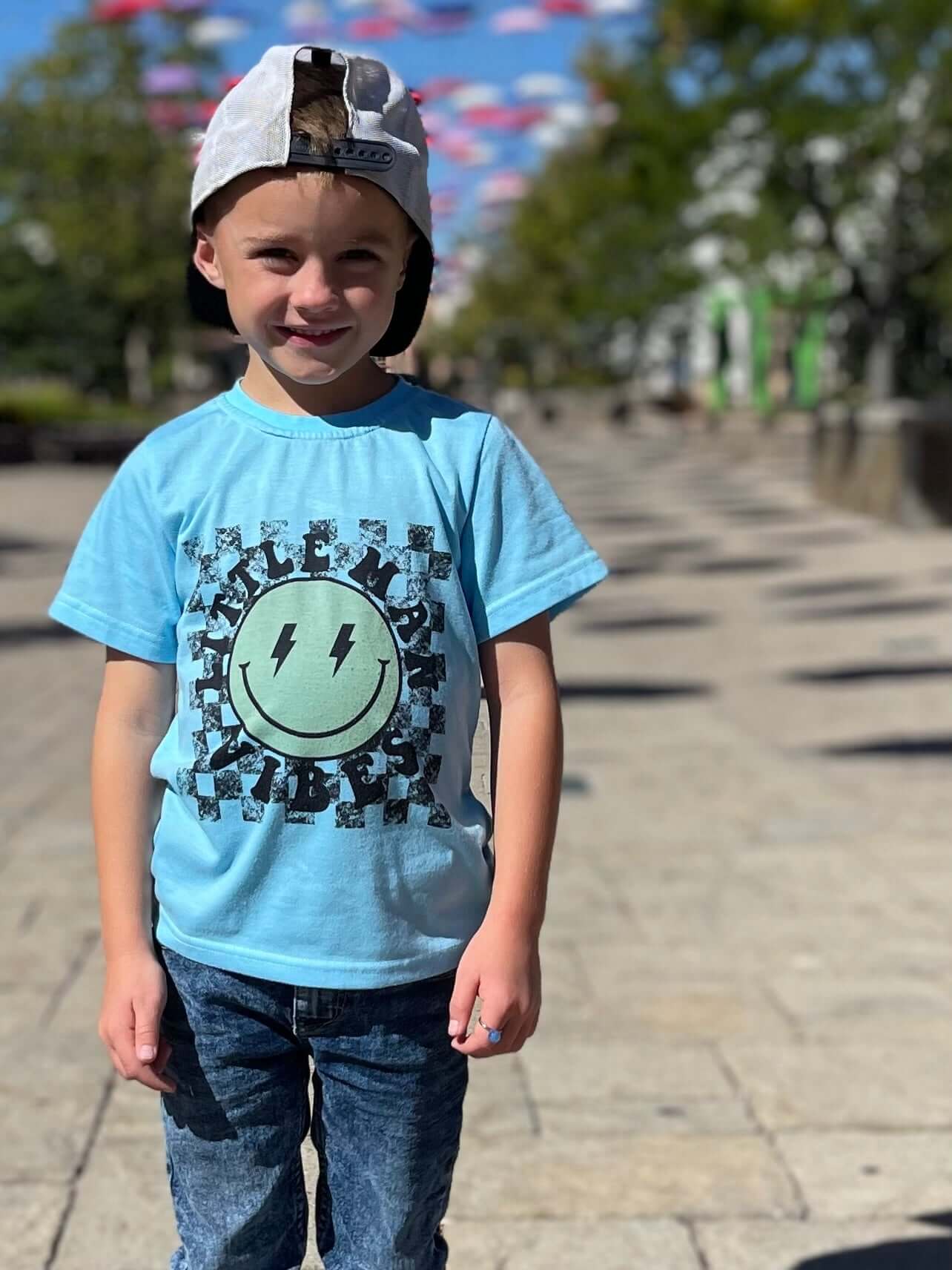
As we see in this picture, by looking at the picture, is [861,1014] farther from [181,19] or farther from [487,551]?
[181,19]

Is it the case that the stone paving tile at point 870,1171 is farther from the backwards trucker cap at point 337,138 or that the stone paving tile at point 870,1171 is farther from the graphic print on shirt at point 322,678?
the backwards trucker cap at point 337,138

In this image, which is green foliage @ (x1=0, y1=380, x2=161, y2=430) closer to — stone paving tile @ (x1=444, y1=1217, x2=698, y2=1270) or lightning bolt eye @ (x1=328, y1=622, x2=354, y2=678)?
stone paving tile @ (x1=444, y1=1217, x2=698, y2=1270)

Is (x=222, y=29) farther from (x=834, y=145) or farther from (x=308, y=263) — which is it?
(x=308, y=263)

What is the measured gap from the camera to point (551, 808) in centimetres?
193

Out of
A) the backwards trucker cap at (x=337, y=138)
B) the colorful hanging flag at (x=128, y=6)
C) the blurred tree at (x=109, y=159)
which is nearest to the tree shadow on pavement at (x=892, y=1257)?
the backwards trucker cap at (x=337, y=138)

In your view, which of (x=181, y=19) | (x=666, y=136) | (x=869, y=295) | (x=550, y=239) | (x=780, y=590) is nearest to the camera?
(x=780, y=590)

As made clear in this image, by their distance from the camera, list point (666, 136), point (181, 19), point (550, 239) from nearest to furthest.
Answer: point (666, 136) < point (181, 19) < point (550, 239)

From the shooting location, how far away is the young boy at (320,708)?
A: 187cm

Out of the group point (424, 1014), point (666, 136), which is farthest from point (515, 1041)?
point (666, 136)

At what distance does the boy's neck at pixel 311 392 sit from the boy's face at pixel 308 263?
0.05 metres

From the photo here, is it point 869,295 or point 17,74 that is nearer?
point 869,295

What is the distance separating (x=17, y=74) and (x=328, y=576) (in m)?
53.9

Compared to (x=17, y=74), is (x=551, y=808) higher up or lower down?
lower down

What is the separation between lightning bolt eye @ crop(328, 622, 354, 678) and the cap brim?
1.07 feet
